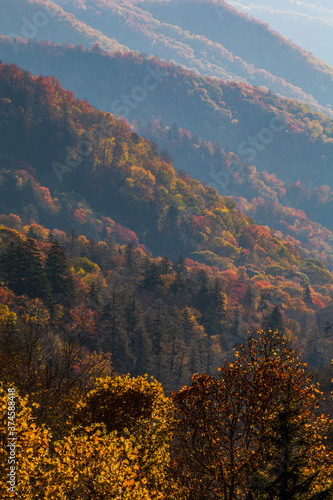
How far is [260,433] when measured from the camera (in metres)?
18.5

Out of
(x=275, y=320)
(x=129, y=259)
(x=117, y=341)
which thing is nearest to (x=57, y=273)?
(x=117, y=341)

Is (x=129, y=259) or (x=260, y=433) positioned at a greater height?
(x=129, y=259)

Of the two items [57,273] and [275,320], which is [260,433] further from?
[275,320]

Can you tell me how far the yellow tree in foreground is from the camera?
18156 mm

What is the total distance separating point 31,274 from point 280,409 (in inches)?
3681

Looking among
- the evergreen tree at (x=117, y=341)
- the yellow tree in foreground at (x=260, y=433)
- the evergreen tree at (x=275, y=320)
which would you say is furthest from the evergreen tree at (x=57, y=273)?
the yellow tree in foreground at (x=260, y=433)

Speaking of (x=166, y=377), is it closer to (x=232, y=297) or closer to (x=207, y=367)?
(x=207, y=367)

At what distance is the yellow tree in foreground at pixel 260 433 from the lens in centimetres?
1816

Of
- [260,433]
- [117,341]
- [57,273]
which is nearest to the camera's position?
[260,433]

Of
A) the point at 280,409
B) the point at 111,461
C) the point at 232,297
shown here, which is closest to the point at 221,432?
the point at 280,409

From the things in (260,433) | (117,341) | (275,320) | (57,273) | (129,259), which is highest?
(129,259)

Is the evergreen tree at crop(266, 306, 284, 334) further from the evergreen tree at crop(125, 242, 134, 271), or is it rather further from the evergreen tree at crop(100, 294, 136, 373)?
the evergreen tree at crop(100, 294, 136, 373)

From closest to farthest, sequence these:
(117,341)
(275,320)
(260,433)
→ (260,433) → (117,341) → (275,320)

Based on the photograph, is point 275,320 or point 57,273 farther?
point 275,320
